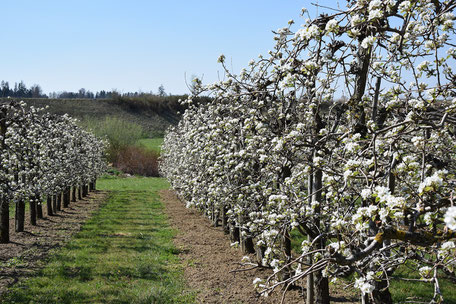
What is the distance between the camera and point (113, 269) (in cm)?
954

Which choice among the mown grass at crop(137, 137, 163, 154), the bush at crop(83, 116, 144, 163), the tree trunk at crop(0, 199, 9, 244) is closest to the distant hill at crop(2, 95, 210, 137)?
the mown grass at crop(137, 137, 163, 154)

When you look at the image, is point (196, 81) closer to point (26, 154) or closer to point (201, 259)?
point (201, 259)

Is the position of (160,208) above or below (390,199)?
below

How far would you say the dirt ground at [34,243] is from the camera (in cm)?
913

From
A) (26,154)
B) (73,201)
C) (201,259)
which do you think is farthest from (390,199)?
(73,201)

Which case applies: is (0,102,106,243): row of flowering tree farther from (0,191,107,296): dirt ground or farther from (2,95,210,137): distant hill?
(2,95,210,137): distant hill

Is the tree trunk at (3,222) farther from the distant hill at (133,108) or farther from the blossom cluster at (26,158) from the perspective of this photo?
the distant hill at (133,108)

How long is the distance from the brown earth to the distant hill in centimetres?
5124

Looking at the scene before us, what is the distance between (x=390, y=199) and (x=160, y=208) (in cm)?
1879

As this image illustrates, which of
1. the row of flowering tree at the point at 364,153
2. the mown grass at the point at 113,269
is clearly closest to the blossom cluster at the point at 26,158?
the mown grass at the point at 113,269

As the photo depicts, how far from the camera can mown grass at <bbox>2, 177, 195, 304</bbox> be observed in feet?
25.1

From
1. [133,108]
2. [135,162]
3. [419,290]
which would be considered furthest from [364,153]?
[133,108]

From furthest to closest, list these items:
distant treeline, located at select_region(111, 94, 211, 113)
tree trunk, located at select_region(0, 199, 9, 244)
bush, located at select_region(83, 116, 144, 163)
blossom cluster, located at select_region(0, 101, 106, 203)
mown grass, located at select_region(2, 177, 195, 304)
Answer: distant treeline, located at select_region(111, 94, 211, 113)
bush, located at select_region(83, 116, 144, 163)
tree trunk, located at select_region(0, 199, 9, 244)
blossom cluster, located at select_region(0, 101, 106, 203)
mown grass, located at select_region(2, 177, 195, 304)

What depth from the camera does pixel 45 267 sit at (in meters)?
9.55
